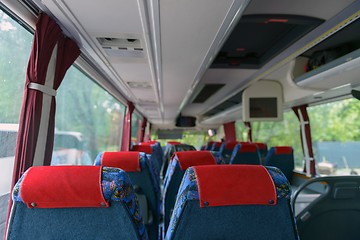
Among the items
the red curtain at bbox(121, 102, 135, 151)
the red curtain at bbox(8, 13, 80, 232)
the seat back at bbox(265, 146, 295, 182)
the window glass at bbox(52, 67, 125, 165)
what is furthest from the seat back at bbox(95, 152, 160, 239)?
the red curtain at bbox(121, 102, 135, 151)

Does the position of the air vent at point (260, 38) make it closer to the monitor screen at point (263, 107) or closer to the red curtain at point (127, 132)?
the monitor screen at point (263, 107)

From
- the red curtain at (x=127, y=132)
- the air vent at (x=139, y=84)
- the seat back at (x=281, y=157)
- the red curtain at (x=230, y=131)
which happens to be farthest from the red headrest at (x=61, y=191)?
the red curtain at (x=230, y=131)

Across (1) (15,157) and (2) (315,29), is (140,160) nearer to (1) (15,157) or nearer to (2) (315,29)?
(1) (15,157)

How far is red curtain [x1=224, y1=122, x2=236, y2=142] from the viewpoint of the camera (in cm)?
1141

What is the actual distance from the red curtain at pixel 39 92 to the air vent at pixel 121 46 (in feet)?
1.52

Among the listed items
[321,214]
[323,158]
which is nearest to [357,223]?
[321,214]

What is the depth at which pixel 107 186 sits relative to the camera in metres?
1.04

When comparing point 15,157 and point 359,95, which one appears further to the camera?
point 359,95

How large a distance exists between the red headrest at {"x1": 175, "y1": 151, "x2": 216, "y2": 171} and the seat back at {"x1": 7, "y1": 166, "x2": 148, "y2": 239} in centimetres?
134

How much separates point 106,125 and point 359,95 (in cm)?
444

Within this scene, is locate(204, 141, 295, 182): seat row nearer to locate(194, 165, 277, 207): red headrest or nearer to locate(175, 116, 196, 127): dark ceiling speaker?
locate(194, 165, 277, 207): red headrest

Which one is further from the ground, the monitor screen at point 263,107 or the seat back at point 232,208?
the monitor screen at point 263,107

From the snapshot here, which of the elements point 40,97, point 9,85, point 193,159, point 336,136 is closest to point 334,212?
point 193,159

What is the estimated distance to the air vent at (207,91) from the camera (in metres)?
5.59
